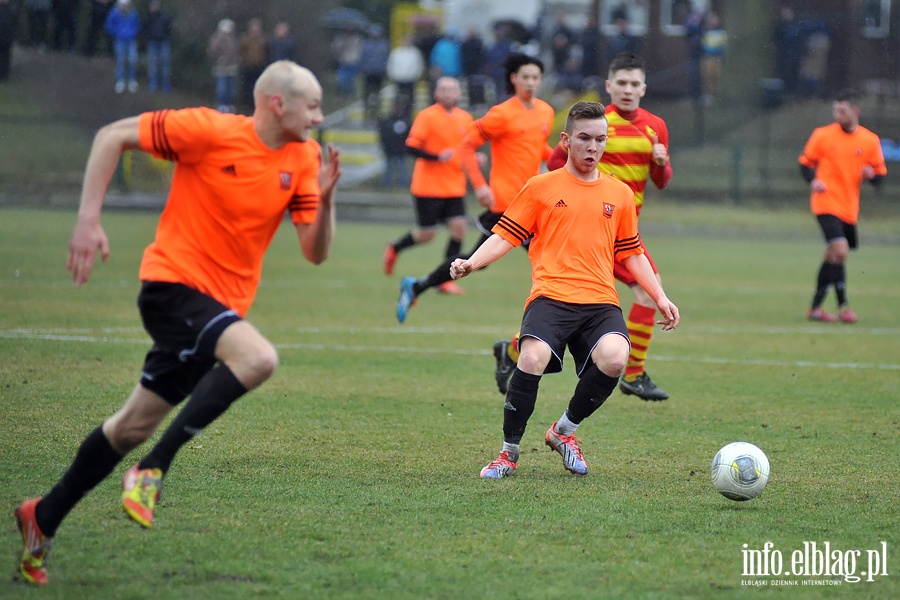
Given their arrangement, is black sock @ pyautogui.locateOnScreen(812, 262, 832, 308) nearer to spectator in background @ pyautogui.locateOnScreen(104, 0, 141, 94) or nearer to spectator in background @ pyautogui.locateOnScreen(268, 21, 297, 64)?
spectator in background @ pyautogui.locateOnScreen(268, 21, 297, 64)

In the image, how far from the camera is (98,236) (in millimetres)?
4492

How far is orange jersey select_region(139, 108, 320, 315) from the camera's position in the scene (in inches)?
187

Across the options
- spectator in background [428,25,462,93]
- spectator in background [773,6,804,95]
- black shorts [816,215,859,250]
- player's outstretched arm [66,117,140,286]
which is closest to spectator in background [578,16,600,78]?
spectator in background [428,25,462,93]

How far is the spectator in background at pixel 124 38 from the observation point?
92.4ft

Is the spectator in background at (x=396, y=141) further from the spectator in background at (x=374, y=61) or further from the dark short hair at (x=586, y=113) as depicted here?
the dark short hair at (x=586, y=113)

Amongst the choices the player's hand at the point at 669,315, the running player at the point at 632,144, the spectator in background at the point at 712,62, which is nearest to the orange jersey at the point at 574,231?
the player's hand at the point at 669,315

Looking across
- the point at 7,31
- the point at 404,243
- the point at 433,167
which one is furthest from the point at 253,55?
the point at 433,167

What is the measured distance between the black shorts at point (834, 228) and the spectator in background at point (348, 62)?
22311 millimetres

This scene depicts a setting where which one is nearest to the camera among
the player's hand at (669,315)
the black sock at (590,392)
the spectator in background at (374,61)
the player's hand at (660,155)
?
the player's hand at (669,315)

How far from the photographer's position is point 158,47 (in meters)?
29.2

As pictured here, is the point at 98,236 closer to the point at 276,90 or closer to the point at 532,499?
the point at 276,90

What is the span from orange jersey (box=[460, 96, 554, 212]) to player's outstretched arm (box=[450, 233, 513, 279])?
13.9ft

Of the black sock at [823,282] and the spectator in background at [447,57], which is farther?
the spectator in background at [447,57]

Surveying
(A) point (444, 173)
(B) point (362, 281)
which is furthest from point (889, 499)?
(B) point (362, 281)
